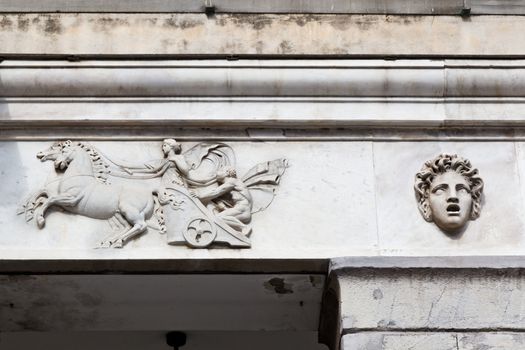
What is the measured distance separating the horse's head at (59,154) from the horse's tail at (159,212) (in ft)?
1.69

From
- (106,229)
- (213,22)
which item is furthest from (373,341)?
(213,22)

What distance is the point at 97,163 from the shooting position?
7336 mm

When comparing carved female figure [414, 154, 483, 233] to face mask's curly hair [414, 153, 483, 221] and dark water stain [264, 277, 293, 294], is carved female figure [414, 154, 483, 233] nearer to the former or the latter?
face mask's curly hair [414, 153, 483, 221]

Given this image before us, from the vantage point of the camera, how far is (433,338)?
6855mm

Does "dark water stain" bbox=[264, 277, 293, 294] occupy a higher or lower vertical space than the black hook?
higher

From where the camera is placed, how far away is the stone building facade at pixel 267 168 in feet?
23.1

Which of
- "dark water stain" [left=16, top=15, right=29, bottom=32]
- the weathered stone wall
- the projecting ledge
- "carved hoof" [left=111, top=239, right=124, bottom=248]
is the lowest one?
the projecting ledge

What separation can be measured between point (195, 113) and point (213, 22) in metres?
0.59

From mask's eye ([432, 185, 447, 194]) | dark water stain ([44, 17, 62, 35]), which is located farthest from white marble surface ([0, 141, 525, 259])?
dark water stain ([44, 17, 62, 35])

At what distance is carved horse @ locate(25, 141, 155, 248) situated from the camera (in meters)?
7.14

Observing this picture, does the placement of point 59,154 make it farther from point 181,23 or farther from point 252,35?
point 252,35

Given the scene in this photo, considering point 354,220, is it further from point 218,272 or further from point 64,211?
point 64,211

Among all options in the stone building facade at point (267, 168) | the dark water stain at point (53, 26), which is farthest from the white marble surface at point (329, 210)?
the dark water stain at point (53, 26)

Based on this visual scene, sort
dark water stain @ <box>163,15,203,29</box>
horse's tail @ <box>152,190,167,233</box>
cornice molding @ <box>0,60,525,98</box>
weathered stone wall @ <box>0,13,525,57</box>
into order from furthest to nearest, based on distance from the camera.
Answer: dark water stain @ <box>163,15,203,29</box> < weathered stone wall @ <box>0,13,525,57</box> < cornice molding @ <box>0,60,525,98</box> < horse's tail @ <box>152,190,167,233</box>
